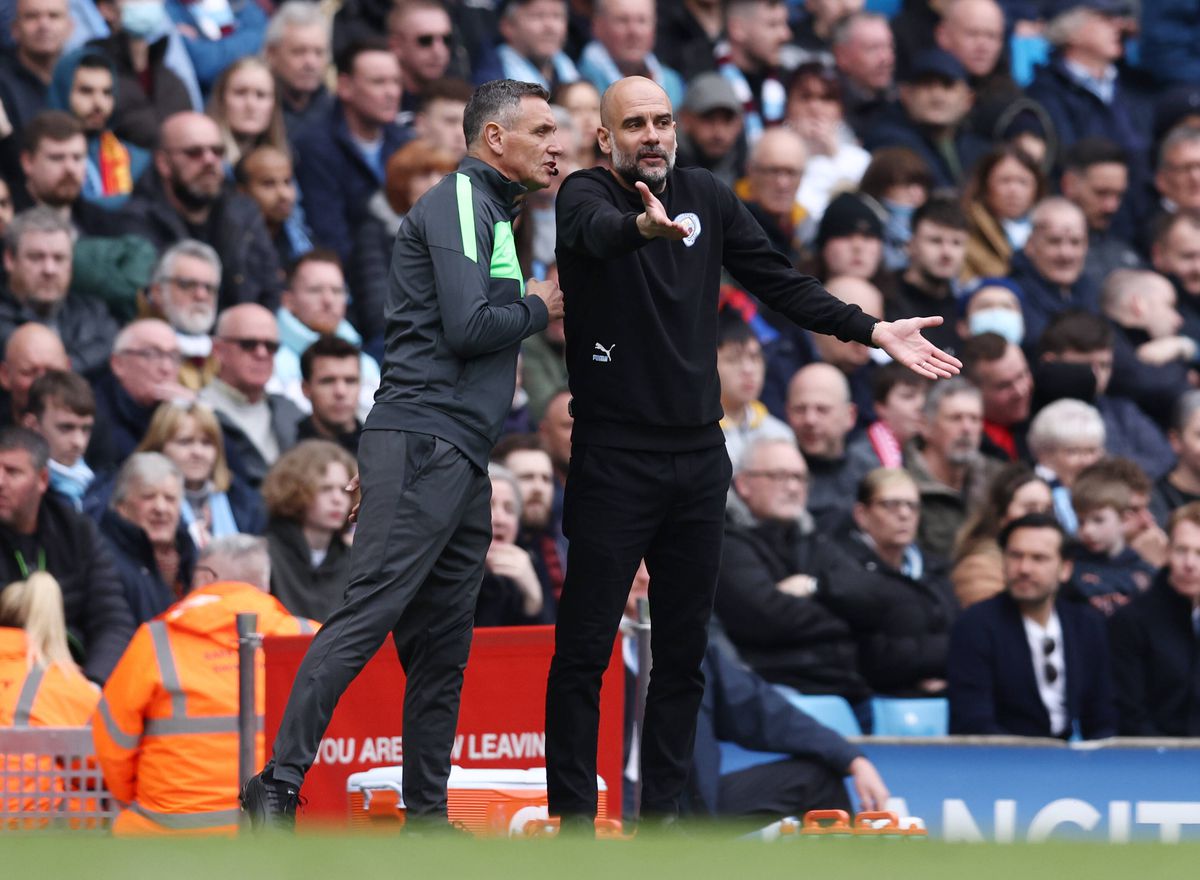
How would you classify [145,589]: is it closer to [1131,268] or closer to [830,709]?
[830,709]

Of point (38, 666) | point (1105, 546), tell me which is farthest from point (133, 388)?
point (1105, 546)

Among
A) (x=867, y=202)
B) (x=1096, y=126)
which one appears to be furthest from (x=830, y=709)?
(x=1096, y=126)

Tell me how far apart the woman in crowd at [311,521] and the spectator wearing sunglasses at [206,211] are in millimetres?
1969

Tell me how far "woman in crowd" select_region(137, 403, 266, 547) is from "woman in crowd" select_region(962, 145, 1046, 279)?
17.1ft

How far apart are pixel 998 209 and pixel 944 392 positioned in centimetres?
259

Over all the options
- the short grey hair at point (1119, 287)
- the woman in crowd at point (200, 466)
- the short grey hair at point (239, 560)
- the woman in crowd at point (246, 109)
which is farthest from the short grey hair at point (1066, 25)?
the short grey hair at point (239, 560)

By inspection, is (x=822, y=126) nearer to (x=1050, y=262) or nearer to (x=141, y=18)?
(x=1050, y=262)

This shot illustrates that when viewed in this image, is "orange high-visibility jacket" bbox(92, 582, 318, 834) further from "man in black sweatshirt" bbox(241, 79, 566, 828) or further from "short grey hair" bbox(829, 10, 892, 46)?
"short grey hair" bbox(829, 10, 892, 46)

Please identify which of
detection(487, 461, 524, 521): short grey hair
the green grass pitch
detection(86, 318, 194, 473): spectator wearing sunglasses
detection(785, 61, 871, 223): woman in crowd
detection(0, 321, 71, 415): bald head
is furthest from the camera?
detection(785, 61, 871, 223): woman in crowd

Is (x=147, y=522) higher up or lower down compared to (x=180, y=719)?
higher up

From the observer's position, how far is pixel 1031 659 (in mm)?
10367

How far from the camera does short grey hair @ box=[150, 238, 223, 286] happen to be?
38.2 feet

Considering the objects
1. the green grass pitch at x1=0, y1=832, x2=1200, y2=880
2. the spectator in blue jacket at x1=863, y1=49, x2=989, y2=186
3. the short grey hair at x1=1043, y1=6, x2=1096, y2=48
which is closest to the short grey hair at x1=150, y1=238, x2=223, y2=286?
the spectator in blue jacket at x1=863, y1=49, x2=989, y2=186

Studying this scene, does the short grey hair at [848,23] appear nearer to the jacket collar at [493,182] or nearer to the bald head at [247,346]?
the bald head at [247,346]
